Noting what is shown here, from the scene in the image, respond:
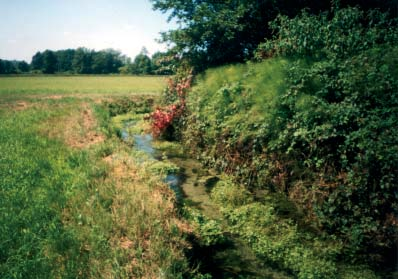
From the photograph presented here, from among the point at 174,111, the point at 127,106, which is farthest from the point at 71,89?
the point at 174,111

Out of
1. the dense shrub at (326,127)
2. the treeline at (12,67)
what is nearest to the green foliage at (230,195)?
the dense shrub at (326,127)

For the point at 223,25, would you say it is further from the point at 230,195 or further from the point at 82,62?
the point at 82,62

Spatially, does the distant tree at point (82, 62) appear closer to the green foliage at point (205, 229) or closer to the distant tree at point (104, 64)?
the distant tree at point (104, 64)

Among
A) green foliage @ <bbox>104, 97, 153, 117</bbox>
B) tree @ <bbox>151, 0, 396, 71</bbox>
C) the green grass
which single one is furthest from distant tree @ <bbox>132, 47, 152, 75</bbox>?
tree @ <bbox>151, 0, 396, 71</bbox>

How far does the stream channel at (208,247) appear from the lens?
4.75m

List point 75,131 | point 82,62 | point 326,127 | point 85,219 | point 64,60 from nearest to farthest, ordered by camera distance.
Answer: point 85,219 → point 326,127 → point 75,131 → point 82,62 → point 64,60

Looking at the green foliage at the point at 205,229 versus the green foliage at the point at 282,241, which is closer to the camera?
the green foliage at the point at 282,241

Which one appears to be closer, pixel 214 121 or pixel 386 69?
pixel 386 69

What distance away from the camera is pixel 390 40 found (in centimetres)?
686

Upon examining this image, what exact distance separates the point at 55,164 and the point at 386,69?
781 cm

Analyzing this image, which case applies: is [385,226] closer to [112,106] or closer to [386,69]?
[386,69]

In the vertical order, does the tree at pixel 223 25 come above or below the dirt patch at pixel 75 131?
above

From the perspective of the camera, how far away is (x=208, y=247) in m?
5.36

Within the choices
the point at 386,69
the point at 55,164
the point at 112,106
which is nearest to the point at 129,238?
the point at 55,164
